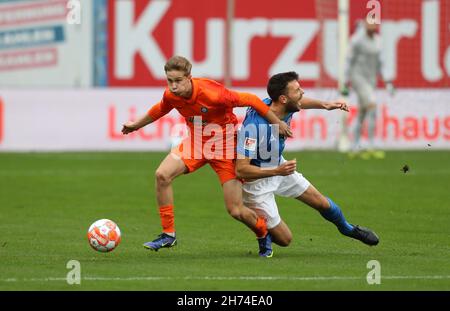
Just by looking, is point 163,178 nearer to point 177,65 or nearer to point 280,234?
point 177,65

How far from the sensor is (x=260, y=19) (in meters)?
30.3

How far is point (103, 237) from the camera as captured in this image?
34.2 ft

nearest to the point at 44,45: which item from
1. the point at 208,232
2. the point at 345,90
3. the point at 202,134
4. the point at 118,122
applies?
the point at 118,122

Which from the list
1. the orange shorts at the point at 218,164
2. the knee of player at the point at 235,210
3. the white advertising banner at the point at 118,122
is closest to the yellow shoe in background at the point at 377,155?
the white advertising banner at the point at 118,122

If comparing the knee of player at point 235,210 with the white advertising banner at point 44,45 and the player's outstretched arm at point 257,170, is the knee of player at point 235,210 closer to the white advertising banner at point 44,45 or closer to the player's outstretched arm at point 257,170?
the player's outstretched arm at point 257,170

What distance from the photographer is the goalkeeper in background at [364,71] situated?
23234mm

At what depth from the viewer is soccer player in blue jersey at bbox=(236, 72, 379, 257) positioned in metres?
10.6

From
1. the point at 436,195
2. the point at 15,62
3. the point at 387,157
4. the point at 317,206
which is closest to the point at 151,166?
the point at 387,157

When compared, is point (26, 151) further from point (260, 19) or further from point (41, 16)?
point (260, 19)

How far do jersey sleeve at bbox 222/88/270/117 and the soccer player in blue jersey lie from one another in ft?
0.45

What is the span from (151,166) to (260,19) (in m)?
9.64

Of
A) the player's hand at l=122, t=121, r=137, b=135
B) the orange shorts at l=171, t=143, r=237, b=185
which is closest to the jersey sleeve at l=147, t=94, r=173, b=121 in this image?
the player's hand at l=122, t=121, r=137, b=135

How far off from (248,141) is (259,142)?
5.5 inches

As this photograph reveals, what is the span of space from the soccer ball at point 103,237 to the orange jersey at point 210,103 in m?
1.33
